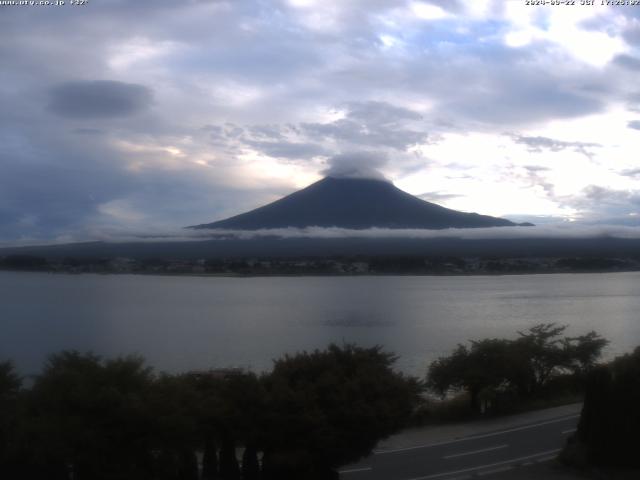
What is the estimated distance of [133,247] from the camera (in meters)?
126

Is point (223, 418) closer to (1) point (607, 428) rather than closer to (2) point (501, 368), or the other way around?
(1) point (607, 428)

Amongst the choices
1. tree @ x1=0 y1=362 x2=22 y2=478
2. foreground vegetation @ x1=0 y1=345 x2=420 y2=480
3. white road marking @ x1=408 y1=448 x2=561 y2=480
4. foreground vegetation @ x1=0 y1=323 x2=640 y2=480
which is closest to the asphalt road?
white road marking @ x1=408 y1=448 x2=561 y2=480

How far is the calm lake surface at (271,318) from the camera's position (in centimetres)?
3278

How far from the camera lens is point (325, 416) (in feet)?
36.2

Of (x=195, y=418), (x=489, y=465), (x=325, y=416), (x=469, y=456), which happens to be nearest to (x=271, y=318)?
(x=469, y=456)

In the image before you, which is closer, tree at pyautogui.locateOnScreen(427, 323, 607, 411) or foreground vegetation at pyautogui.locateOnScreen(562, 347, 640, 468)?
foreground vegetation at pyautogui.locateOnScreen(562, 347, 640, 468)

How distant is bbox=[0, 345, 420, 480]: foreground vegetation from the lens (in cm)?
981

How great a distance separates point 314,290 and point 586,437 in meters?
61.7

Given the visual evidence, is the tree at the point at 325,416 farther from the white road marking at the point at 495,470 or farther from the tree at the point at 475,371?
the tree at the point at 475,371

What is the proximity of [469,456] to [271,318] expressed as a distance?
33.7m

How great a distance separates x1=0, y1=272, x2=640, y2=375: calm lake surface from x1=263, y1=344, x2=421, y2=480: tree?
15246 millimetres

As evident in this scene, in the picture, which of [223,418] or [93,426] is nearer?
[93,426]

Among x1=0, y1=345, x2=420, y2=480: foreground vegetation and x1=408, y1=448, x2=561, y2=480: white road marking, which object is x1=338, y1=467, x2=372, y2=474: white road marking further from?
x1=0, y1=345, x2=420, y2=480: foreground vegetation

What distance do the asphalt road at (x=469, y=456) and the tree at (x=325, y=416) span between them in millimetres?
1264
